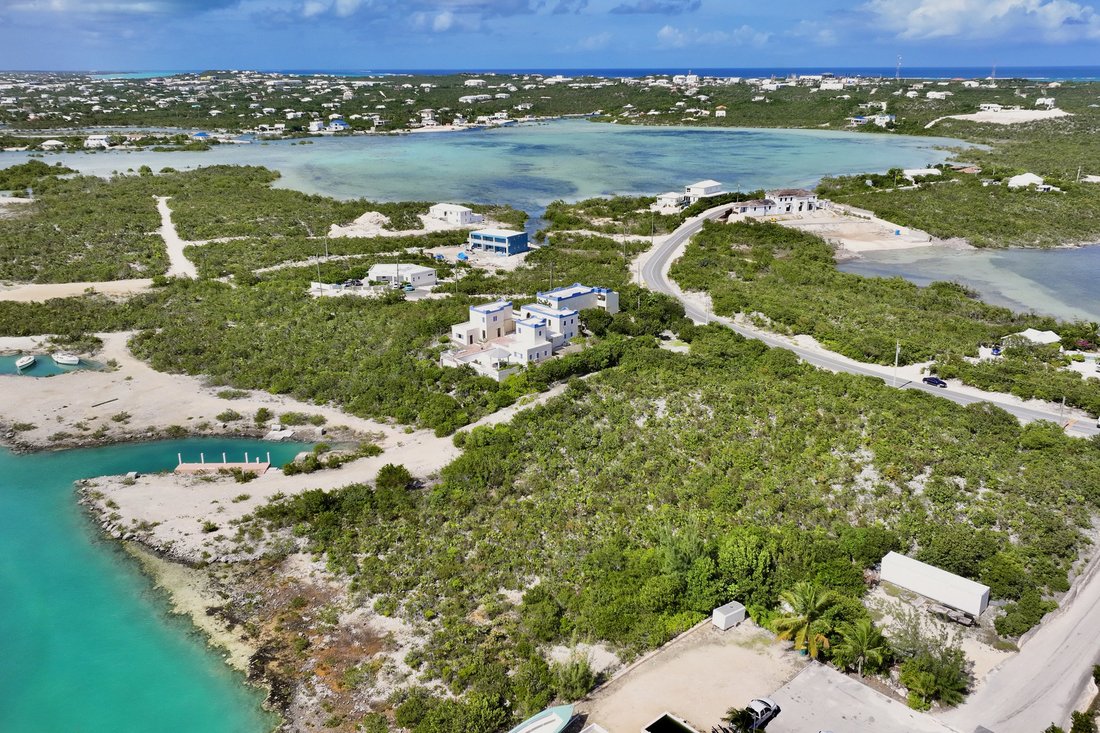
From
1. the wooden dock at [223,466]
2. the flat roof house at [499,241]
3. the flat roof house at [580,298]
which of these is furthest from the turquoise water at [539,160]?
the wooden dock at [223,466]

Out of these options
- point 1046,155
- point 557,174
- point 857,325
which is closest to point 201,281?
point 857,325

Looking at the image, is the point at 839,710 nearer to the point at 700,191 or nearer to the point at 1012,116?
the point at 700,191

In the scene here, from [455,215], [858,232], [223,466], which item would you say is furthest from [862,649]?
[858,232]

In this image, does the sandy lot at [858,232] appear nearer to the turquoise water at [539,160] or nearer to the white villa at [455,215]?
the turquoise water at [539,160]

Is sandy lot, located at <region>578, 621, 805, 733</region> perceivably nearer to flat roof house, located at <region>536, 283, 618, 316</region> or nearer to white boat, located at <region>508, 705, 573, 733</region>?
white boat, located at <region>508, 705, 573, 733</region>

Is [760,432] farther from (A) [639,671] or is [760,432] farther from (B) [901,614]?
(A) [639,671]
